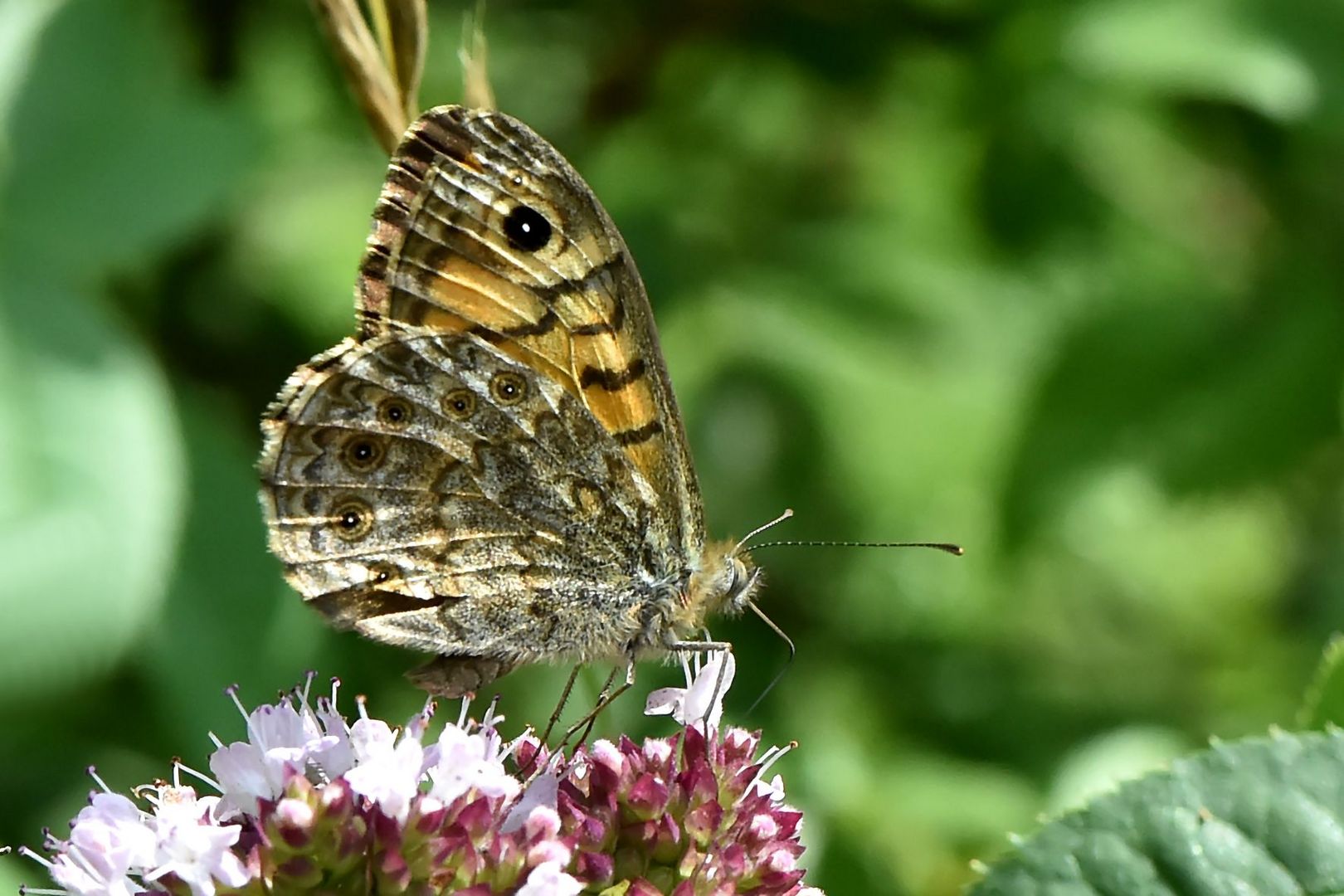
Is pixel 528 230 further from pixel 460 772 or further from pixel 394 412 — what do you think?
pixel 460 772

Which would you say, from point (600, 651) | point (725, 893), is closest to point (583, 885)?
point (725, 893)

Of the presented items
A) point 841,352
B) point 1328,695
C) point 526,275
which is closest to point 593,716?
point 526,275

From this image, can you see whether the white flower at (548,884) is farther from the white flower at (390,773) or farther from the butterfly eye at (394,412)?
the butterfly eye at (394,412)

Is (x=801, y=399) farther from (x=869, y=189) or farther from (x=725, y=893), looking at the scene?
(x=725, y=893)

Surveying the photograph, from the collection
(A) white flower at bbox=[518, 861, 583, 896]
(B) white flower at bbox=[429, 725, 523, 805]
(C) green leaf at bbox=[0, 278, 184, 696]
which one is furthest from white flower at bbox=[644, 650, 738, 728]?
(C) green leaf at bbox=[0, 278, 184, 696]

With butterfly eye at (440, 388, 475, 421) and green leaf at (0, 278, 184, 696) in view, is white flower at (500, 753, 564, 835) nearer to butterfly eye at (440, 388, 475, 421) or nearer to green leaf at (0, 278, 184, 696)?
butterfly eye at (440, 388, 475, 421)

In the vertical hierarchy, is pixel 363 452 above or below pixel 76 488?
above
